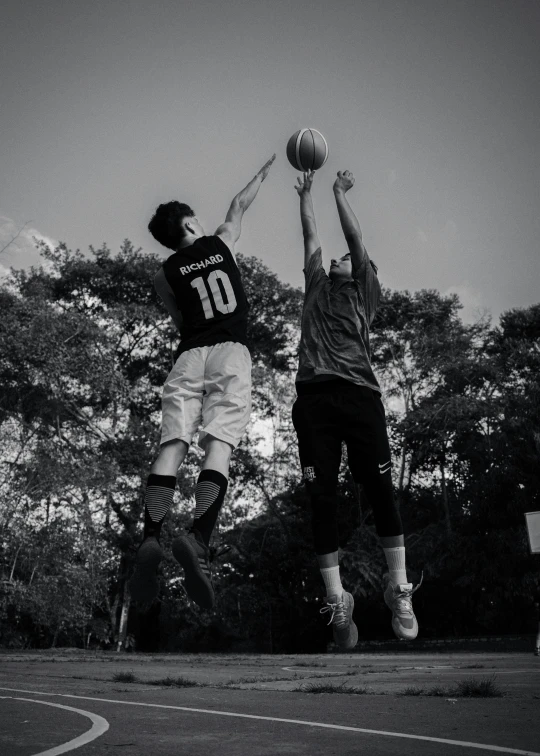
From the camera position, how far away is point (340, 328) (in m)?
3.73

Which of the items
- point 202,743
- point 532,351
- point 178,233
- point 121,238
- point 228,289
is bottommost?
point 202,743

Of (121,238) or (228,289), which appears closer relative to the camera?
(228,289)

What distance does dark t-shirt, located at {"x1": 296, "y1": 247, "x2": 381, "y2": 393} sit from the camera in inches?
142

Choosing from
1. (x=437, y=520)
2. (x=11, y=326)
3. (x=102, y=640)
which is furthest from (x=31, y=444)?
(x=437, y=520)

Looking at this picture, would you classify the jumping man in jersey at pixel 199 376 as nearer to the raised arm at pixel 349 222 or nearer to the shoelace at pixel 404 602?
the raised arm at pixel 349 222

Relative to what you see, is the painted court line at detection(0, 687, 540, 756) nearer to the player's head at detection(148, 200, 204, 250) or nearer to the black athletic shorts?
the black athletic shorts

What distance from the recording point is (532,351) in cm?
2214

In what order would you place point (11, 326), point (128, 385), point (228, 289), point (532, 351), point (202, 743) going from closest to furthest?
point (202, 743) < point (228, 289) < point (11, 326) < point (128, 385) < point (532, 351)

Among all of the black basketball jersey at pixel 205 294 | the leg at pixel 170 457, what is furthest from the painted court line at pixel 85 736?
the black basketball jersey at pixel 205 294

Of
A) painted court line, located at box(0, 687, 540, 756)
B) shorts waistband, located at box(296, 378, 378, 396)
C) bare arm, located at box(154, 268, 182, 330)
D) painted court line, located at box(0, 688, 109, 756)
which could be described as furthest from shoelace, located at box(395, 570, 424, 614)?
bare arm, located at box(154, 268, 182, 330)

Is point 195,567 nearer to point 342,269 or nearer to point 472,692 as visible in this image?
point 342,269

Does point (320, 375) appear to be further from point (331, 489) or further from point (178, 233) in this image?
point (178, 233)

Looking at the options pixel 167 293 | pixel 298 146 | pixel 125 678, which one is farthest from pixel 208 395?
pixel 125 678

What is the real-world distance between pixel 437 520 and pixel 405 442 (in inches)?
113
